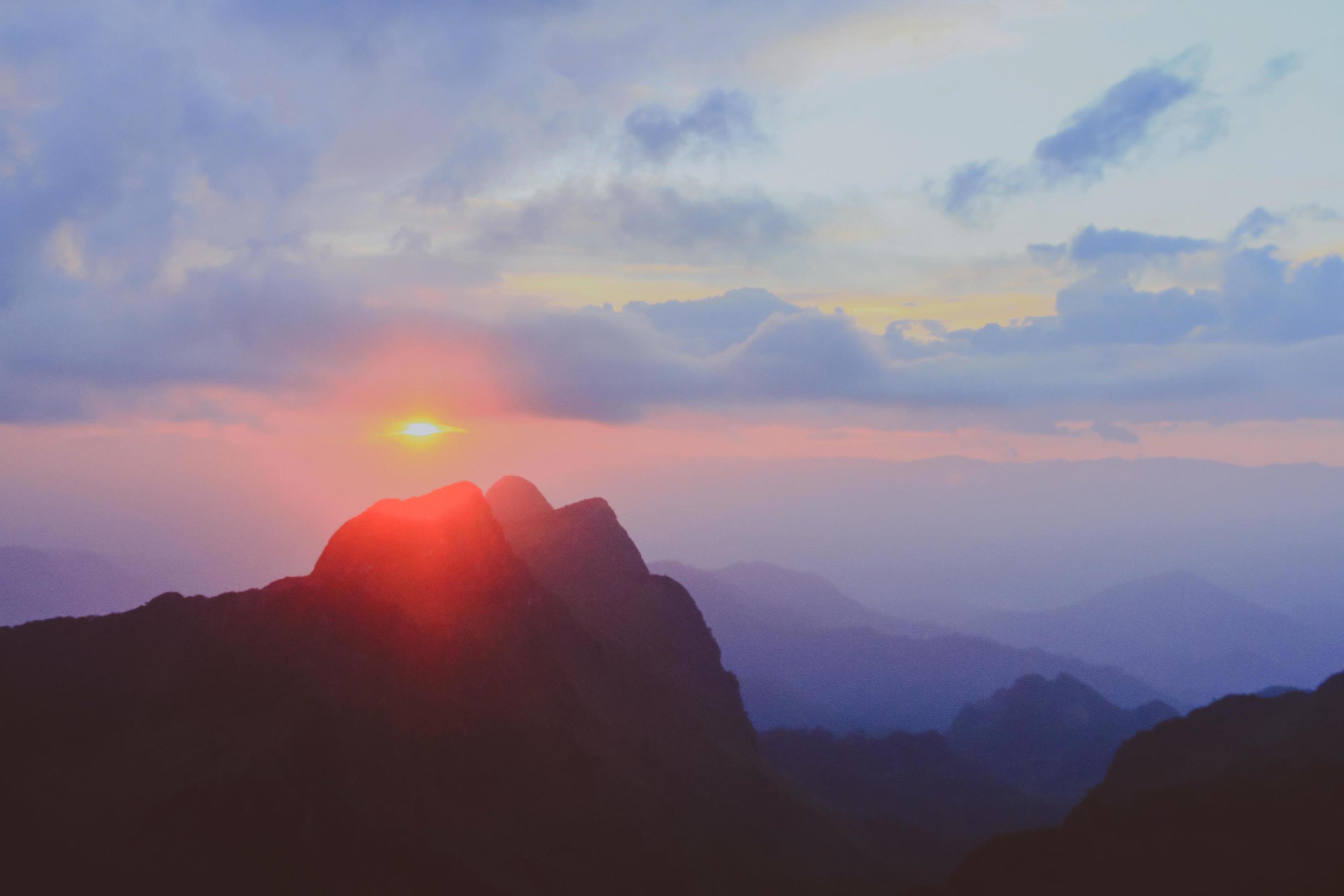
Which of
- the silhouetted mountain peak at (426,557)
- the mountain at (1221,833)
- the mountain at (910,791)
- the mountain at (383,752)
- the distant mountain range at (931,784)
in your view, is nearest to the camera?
the mountain at (1221,833)

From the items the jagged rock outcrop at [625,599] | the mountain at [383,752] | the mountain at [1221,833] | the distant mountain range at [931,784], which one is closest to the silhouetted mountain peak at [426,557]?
the mountain at [383,752]

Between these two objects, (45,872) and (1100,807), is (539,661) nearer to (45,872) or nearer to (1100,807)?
(45,872)

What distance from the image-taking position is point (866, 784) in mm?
145875

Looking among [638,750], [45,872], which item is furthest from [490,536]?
[45,872]

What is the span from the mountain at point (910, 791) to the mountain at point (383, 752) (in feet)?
59.1

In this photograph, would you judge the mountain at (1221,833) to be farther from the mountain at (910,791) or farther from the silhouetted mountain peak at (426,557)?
the silhouetted mountain peak at (426,557)

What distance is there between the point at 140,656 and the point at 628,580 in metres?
68.7

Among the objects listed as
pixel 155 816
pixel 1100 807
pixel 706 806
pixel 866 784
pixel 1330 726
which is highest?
pixel 155 816

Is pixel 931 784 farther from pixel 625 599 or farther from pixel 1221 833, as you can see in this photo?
pixel 1221 833

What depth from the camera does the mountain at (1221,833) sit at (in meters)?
49.2

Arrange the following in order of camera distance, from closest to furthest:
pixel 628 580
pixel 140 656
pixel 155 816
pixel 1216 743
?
pixel 155 816, pixel 140 656, pixel 1216 743, pixel 628 580

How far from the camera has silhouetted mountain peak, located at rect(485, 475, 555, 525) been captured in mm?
161500

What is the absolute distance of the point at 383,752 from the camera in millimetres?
68938

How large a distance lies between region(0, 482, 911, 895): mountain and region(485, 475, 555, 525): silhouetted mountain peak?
60520 millimetres
